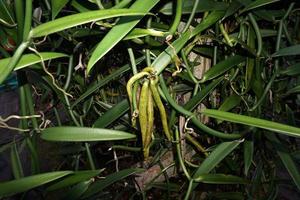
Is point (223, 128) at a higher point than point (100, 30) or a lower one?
lower

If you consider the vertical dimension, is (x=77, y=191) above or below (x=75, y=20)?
below

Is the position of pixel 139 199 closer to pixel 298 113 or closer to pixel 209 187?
pixel 209 187

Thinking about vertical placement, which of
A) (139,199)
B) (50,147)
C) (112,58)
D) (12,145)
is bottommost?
(139,199)

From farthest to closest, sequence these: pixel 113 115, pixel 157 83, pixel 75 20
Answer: pixel 113 115
pixel 157 83
pixel 75 20

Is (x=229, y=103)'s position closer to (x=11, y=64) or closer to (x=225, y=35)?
(x=225, y=35)

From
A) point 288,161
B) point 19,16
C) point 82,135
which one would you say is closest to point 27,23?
point 19,16

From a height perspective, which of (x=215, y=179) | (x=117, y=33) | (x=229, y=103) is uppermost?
(x=117, y=33)

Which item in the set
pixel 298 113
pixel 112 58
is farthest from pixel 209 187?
pixel 112 58

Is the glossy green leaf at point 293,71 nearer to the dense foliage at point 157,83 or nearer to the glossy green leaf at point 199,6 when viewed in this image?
the dense foliage at point 157,83
